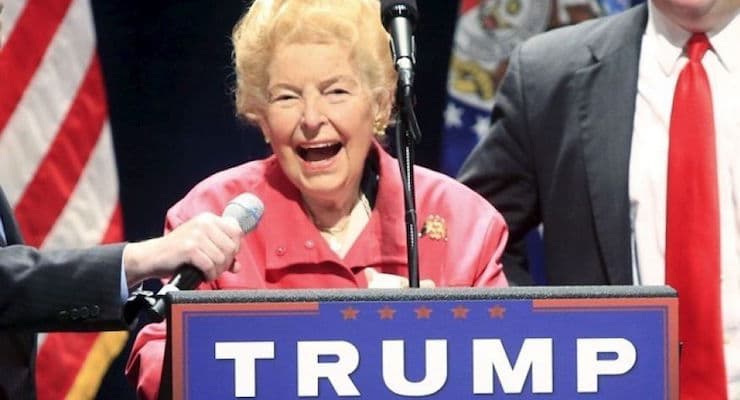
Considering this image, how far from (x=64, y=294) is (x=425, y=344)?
49 centimetres

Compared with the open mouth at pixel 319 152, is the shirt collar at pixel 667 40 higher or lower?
higher

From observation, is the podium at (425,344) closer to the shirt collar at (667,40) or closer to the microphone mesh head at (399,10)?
the microphone mesh head at (399,10)

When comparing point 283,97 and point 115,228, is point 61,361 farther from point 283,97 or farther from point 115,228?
point 283,97

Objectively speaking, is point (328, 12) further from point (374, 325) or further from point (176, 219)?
point (374, 325)

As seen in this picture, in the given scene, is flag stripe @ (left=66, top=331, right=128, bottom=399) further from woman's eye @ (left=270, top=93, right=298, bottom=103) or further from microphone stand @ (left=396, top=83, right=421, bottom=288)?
microphone stand @ (left=396, top=83, right=421, bottom=288)

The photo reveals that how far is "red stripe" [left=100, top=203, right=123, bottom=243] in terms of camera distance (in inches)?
127

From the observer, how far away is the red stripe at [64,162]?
3178mm

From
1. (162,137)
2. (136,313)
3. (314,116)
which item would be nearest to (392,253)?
(314,116)

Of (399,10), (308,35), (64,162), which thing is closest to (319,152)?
(308,35)

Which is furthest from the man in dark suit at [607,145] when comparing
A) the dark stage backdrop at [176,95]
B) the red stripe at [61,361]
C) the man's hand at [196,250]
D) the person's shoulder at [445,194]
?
the red stripe at [61,361]

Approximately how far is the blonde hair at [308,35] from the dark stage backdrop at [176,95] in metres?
0.95

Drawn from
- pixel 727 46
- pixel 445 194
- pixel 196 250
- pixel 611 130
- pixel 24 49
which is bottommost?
pixel 196 250

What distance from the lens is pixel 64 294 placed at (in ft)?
6.14

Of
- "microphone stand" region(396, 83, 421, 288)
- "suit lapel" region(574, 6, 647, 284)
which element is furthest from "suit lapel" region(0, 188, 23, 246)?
"suit lapel" region(574, 6, 647, 284)
